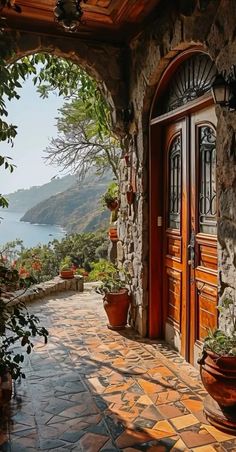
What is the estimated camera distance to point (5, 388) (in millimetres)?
2336

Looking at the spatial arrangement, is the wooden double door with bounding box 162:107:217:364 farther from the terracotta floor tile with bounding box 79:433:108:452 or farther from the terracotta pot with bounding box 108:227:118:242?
the terracotta pot with bounding box 108:227:118:242

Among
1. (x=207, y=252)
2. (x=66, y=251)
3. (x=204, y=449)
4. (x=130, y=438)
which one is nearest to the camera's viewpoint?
(x=204, y=449)

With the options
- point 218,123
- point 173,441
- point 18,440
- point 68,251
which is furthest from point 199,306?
point 68,251

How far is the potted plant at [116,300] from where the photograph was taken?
3.84 metres

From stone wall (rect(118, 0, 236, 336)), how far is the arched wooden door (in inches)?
6.9

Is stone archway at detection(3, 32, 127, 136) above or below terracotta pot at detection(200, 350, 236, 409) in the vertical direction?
above

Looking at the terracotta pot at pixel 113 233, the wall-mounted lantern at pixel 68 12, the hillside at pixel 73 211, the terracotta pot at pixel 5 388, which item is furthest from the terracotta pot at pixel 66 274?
the wall-mounted lantern at pixel 68 12

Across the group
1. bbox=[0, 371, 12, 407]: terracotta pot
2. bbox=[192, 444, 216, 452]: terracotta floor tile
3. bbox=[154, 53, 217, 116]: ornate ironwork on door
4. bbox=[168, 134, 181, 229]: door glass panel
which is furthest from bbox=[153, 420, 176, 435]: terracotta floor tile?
bbox=[154, 53, 217, 116]: ornate ironwork on door

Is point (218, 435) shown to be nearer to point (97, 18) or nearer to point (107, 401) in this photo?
point (107, 401)

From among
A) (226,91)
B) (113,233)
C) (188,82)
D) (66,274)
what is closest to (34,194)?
(66,274)

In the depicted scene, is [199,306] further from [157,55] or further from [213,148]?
[157,55]

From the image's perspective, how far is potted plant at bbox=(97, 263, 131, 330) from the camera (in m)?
3.84

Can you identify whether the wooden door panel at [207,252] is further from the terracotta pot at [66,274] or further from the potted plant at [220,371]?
the terracotta pot at [66,274]

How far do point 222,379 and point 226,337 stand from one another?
26 centimetres
